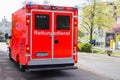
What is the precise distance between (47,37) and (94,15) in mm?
28448

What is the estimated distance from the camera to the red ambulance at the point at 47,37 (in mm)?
10828

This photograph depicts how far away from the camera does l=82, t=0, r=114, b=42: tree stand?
38.5 m

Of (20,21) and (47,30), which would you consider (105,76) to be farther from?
(20,21)

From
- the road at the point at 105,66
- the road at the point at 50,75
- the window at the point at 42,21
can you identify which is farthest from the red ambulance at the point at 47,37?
the road at the point at 105,66

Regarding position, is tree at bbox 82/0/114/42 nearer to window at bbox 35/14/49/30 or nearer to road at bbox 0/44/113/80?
road at bbox 0/44/113/80

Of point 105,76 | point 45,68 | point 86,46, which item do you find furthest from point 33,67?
point 86,46

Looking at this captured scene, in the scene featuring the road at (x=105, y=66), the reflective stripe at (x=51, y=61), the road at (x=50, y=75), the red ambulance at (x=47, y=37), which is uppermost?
the red ambulance at (x=47, y=37)

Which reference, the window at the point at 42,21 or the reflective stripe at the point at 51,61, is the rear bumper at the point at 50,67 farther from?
the window at the point at 42,21

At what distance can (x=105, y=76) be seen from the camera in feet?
37.6

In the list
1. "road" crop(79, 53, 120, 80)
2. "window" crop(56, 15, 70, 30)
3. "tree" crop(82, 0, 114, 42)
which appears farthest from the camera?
"tree" crop(82, 0, 114, 42)

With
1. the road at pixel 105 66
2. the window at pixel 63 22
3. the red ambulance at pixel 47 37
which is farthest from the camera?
the road at pixel 105 66

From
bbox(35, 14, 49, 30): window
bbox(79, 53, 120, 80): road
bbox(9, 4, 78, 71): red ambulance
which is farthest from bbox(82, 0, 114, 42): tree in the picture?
bbox(35, 14, 49, 30): window

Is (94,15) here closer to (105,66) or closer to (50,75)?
(105,66)

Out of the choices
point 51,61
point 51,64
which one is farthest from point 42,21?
point 51,64
